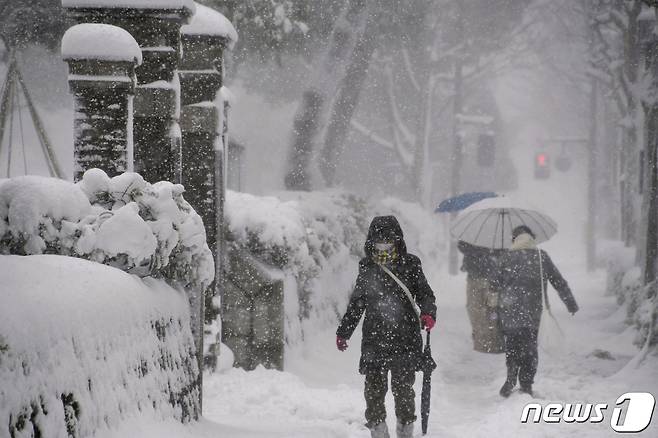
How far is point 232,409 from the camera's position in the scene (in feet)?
22.5

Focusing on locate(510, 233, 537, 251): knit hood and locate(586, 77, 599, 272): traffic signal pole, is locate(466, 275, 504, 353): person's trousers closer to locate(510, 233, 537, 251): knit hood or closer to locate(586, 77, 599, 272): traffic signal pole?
locate(510, 233, 537, 251): knit hood

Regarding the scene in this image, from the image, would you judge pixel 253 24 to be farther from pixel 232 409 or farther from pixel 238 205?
pixel 232 409

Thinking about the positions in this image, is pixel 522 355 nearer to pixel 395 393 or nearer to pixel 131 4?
pixel 395 393

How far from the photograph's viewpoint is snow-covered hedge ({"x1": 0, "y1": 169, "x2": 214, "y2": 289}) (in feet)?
12.6

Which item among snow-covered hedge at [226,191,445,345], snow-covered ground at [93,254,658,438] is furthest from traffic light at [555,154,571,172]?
snow-covered ground at [93,254,658,438]

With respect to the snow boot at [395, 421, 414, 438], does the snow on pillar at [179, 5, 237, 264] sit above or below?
above

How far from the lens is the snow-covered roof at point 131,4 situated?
6.02 metres

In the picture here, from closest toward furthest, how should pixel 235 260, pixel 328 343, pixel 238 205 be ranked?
pixel 235 260 < pixel 238 205 < pixel 328 343

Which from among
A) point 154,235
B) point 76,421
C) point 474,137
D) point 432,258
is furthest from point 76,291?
point 474,137

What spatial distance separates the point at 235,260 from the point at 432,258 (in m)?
14.5

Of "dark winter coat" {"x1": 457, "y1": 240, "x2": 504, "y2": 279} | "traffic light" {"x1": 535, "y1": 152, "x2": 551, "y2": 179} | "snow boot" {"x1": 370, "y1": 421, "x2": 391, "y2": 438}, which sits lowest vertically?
"snow boot" {"x1": 370, "y1": 421, "x2": 391, "y2": 438}

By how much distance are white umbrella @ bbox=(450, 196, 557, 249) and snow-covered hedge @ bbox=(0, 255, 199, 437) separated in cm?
696

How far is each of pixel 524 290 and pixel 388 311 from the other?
9.23 ft

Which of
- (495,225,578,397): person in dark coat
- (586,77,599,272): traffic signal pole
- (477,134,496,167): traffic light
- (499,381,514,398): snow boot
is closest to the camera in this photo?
(495,225,578,397): person in dark coat
